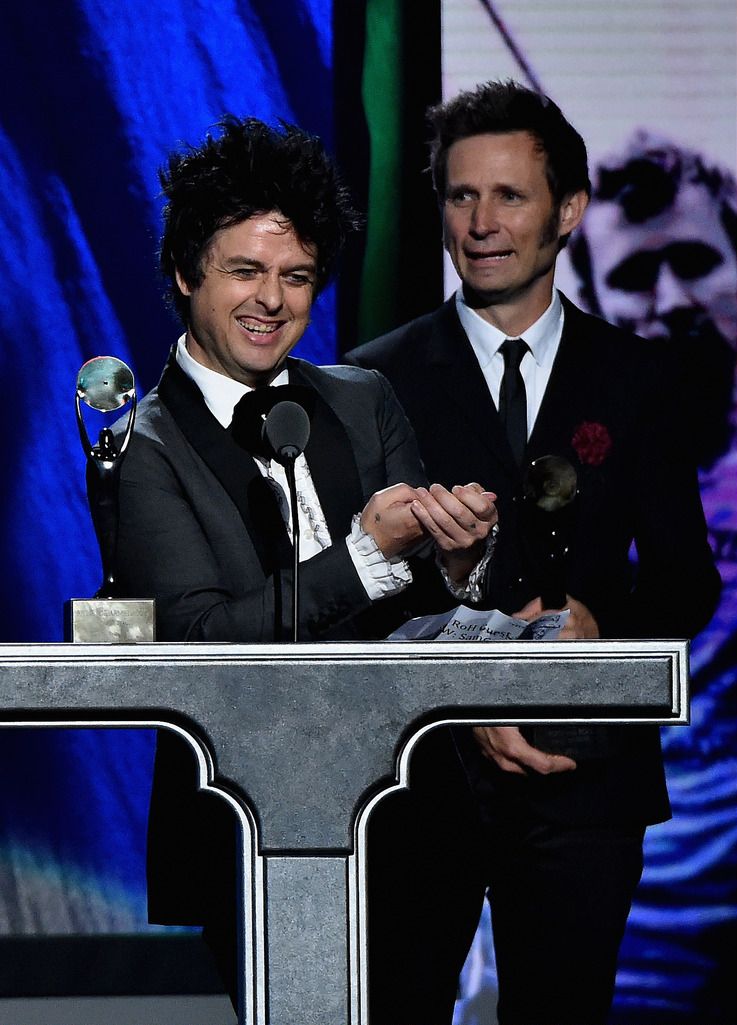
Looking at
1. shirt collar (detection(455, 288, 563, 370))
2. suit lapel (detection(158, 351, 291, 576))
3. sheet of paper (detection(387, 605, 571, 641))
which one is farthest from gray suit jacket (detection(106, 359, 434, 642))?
shirt collar (detection(455, 288, 563, 370))

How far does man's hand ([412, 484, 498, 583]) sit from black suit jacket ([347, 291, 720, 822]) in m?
0.66

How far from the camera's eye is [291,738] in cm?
154

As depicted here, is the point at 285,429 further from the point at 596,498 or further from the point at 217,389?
the point at 596,498

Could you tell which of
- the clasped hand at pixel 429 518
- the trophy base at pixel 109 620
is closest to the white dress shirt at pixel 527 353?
the clasped hand at pixel 429 518

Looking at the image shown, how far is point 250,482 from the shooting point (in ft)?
6.61

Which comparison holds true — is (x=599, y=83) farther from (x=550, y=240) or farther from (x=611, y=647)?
(x=611, y=647)

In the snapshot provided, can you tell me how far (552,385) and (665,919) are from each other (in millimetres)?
1234

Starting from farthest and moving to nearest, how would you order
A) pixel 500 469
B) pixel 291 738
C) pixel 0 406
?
pixel 0 406
pixel 500 469
pixel 291 738

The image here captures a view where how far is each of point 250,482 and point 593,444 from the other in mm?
801

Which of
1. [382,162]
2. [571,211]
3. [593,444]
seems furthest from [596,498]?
[382,162]

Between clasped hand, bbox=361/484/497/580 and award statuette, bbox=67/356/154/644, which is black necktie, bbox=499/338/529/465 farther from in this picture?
award statuette, bbox=67/356/154/644

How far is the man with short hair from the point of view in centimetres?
238

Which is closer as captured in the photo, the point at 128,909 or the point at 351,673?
the point at 351,673

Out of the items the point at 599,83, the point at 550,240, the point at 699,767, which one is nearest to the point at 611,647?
the point at 550,240
